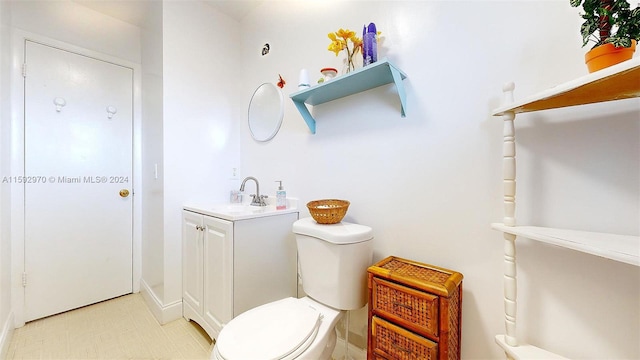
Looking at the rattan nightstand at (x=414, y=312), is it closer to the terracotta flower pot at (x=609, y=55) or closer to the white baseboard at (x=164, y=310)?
the terracotta flower pot at (x=609, y=55)

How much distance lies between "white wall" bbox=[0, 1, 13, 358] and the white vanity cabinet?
1033 millimetres

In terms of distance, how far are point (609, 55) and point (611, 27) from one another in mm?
84

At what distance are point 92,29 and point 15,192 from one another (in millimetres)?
1451

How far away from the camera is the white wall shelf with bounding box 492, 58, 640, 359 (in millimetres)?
576

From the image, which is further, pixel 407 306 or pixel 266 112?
pixel 266 112

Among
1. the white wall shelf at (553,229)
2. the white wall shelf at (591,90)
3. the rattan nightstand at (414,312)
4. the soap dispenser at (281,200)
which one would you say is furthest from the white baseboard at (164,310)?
the white wall shelf at (591,90)

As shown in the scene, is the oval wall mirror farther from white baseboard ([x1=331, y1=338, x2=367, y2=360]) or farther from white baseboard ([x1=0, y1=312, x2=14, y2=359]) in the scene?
white baseboard ([x1=0, y1=312, x2=14, y2=359])

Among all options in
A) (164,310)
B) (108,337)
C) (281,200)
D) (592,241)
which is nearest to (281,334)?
(281,200)

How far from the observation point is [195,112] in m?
1.99

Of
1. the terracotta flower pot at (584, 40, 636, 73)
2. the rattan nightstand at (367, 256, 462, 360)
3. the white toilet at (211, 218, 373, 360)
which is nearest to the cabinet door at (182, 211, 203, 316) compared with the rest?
the white toilet at (211, 218, 373, 360)

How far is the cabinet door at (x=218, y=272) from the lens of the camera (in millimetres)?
1394

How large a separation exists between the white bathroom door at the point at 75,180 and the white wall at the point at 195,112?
2.38 feet

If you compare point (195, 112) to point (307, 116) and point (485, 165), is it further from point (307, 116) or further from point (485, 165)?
point (485, 165)

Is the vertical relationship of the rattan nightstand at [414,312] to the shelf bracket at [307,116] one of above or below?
below
